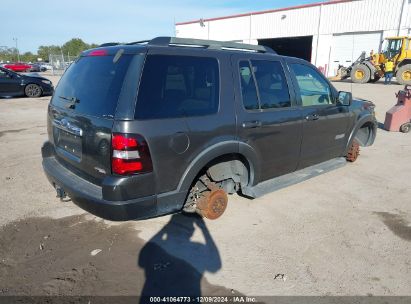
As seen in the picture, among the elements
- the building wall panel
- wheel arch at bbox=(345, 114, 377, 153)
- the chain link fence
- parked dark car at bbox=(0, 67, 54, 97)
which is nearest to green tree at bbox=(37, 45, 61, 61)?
the chain link fence

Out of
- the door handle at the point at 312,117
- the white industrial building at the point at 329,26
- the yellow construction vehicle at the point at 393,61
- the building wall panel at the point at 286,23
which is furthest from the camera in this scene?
the building wall panel at the point at 286,23

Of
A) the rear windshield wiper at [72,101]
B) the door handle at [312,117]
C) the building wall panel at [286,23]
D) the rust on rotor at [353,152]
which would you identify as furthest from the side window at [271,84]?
the building wall panel at [286,23]

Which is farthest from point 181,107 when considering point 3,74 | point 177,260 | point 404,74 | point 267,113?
point 404,74

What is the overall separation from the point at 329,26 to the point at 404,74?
11487 mm

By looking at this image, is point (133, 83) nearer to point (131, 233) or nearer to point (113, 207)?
point (113, 207)

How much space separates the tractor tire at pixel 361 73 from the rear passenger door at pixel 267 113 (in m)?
21.1

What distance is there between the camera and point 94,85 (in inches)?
120

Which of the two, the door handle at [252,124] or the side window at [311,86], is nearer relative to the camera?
the door handle at [252,124]

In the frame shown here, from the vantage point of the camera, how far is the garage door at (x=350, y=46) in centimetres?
2780

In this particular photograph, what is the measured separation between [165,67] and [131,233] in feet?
5.91

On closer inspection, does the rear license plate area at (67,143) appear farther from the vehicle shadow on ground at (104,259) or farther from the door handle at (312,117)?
the door handle at (312,117)

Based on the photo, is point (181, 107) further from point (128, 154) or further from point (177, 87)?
point (128, 154)

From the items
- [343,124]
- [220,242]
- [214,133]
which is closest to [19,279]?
Answer: [220,242]

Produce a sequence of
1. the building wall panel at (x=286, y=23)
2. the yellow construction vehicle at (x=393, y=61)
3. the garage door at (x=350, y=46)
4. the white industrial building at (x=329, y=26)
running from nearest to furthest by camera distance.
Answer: the yellow construction vehicle at (x=393, y=61)
the white industrial building at (x=329, y=26)
the garage door at (x=350, y=46)
the building wall panel at (x=286, y=23)
